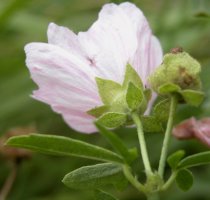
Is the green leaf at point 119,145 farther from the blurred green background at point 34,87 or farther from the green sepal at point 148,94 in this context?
the blurred green background at point 34,87

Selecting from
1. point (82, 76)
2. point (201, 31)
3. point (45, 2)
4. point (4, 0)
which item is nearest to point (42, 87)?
point (82, 76)

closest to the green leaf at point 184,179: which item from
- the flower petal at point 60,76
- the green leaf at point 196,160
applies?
the green leaf at point 196,160

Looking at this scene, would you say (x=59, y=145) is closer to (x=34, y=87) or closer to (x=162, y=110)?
(x=162, y=110)

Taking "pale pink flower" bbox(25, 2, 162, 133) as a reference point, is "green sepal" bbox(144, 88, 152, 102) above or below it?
below

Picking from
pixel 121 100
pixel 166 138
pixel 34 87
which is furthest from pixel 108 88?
pixel 34 87

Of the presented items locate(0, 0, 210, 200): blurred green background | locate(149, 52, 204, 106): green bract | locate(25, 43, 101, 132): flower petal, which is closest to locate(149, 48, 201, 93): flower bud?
locate(149, 52, 204, 106): green bract

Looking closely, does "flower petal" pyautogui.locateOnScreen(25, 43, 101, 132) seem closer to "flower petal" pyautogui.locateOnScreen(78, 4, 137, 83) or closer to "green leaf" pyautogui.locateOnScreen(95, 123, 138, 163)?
"flower petal" pyautogui.locateOnScreen(78, 4, 137, 83)
